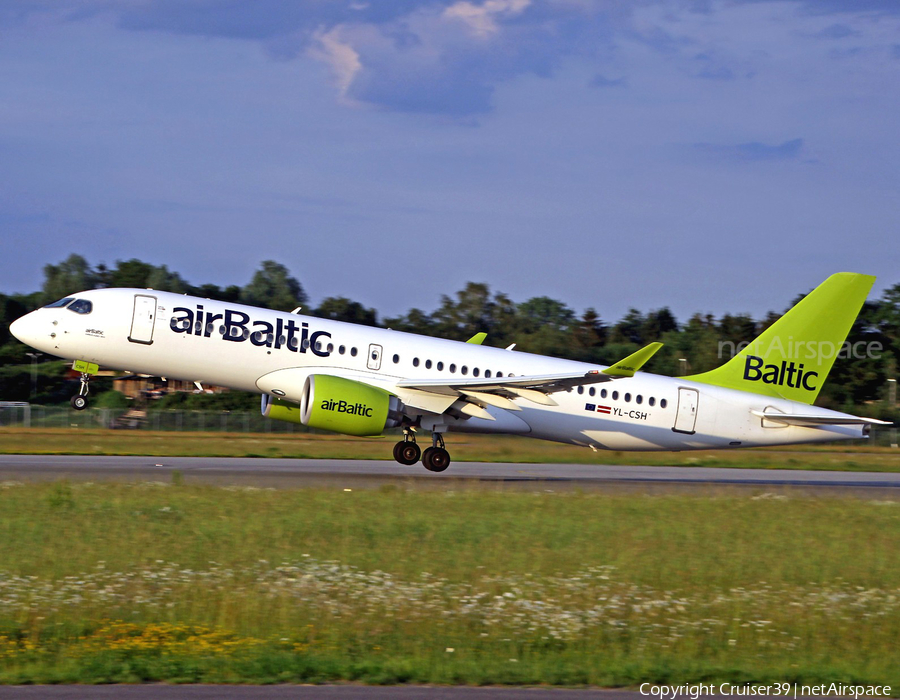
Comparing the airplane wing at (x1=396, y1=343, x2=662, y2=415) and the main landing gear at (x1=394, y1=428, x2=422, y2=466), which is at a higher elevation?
the airplane wing at (x1=396, y1=343, x2=662, y2=415)

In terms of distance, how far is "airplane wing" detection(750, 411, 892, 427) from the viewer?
24672mm

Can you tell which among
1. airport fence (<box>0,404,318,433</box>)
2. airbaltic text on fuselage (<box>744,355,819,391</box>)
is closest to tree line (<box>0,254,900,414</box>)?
airport fence (<box>0,404,318,433</box>)

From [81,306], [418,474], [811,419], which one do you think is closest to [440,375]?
[418,474]

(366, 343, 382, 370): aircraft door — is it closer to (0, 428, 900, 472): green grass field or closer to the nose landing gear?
the nose landing gear

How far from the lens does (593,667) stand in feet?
29.0

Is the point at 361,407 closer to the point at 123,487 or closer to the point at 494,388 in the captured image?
the point at 494,388

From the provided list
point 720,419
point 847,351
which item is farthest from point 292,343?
point 847,351

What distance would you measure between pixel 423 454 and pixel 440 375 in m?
2.14

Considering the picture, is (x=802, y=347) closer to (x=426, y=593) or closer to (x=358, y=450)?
(x=358, y=450)

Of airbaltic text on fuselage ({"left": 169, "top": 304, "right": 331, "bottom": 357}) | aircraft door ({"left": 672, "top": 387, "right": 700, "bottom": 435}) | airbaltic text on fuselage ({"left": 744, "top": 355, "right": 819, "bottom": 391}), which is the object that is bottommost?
aircraft door ({"left": 672, "top": 387, "right": 700, "bottom": 435})

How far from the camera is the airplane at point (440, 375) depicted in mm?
23000

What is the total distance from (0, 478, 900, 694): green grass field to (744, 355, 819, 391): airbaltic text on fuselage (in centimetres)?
947

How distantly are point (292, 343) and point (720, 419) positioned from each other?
11.6m

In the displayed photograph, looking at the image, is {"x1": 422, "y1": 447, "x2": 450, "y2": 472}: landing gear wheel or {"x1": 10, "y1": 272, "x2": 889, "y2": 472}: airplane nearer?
{"x1": 10, "y1": 272, "x2": 889, "y2": 472}: airplane
